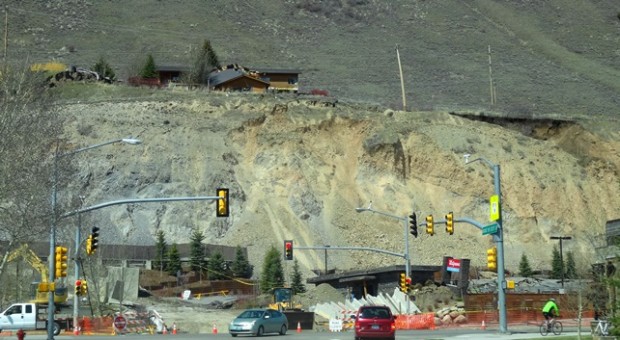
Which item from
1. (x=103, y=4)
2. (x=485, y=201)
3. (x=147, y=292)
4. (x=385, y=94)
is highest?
(x=103, y=4)

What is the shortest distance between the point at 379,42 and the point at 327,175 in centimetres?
6304

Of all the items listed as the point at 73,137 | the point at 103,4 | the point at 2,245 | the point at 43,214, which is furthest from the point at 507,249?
the point at 103,4

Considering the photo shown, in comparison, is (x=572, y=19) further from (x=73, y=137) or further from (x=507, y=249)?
(x=73, y=137)

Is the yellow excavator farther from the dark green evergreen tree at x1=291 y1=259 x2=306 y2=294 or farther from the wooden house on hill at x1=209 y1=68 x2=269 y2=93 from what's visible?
the wooden house on hill at x1=209 y1=68 x2=269 y2=93

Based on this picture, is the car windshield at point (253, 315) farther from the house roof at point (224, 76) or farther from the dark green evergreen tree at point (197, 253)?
the house roof at point (224, 76)

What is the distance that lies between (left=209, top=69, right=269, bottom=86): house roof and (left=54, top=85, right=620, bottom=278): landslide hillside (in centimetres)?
1202

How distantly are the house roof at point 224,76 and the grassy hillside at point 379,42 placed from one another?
12371 millimetres

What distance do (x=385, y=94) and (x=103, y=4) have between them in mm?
49251

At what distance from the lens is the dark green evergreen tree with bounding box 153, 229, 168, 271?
85062mm

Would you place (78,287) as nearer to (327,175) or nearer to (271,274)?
(271,274)

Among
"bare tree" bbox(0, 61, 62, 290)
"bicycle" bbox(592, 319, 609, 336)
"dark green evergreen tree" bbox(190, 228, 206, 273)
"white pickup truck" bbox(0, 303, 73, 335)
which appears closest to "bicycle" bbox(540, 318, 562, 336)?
"bicycle" bbox(592, 319, 609, 336)

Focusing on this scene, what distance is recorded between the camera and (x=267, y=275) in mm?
83562

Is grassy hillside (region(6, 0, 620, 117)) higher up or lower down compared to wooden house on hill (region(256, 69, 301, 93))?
higher up

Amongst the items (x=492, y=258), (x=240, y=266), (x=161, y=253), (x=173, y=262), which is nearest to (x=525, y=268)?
(x=240, y=266)
